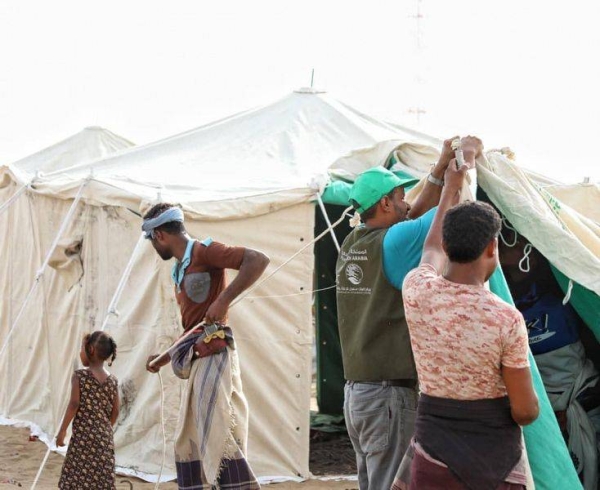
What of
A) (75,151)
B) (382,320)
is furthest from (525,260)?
(75,151)

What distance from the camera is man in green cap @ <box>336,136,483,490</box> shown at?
13.2 feet

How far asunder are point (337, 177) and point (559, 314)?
9.02 feet

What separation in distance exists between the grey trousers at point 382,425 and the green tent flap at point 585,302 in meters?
0.98

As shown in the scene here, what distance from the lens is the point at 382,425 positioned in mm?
4023

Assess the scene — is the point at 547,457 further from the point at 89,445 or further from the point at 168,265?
the point at 168,265

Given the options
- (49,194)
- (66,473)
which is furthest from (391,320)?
(49,194)

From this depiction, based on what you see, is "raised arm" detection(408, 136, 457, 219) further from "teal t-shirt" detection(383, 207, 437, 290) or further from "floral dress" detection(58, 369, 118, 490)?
"floral dress" detection(58, 369, 118, 490)

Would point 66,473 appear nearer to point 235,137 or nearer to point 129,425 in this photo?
point 129,425

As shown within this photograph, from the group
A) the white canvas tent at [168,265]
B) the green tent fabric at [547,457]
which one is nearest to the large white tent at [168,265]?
the white canvas tent at [168,265]

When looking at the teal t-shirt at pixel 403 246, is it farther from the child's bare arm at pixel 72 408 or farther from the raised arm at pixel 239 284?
the child's bare arm at pixel 72 408

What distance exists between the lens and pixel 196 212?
6898mm

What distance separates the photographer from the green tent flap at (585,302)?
14.8 feet

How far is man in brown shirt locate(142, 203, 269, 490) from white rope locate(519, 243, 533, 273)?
1145mm

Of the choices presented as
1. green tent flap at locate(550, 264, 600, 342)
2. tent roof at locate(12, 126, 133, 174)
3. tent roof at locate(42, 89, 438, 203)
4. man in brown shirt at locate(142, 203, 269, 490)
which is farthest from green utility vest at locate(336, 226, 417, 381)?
tent roof at locate(12, 126, 133, 174)
